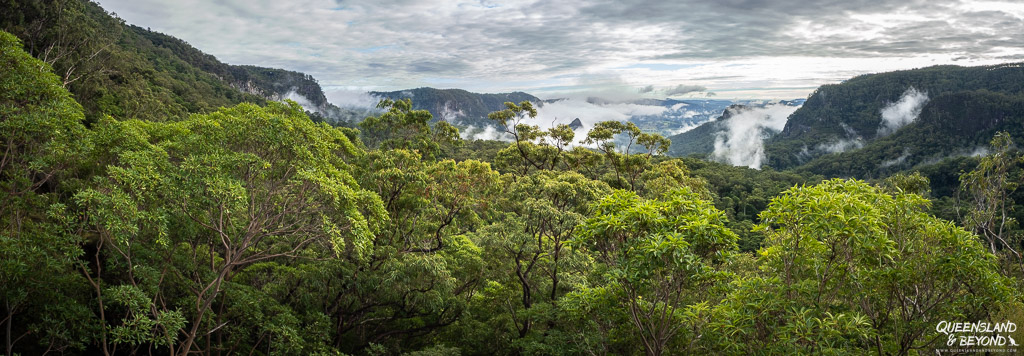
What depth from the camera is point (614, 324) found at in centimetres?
874

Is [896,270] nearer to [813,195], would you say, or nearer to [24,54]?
[813,195]

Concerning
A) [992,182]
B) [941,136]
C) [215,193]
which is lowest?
[941,136]

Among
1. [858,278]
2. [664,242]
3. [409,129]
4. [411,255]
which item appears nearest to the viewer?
[664,242]

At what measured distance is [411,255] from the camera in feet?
37.1

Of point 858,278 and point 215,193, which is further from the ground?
point 215,193

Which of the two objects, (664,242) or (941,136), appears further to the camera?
(941,136)

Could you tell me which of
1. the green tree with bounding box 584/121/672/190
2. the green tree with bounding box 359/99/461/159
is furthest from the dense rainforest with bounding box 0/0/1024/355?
the green tree with bounding box 359/99/461/159

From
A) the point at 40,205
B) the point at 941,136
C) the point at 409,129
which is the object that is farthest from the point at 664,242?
the point at 941,136

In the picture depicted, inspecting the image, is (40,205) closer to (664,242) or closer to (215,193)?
(215,193)

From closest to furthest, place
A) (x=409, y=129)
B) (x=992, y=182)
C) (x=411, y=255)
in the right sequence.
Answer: (x=411, y=255) < (x=992, y=182) < (x=409, y=129)

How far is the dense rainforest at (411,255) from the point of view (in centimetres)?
598

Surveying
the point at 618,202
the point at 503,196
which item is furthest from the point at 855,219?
the point at 503,196

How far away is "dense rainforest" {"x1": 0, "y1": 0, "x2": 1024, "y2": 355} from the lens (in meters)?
5.98

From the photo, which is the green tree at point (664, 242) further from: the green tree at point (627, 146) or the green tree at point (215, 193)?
the green tree at point (627, 146)
